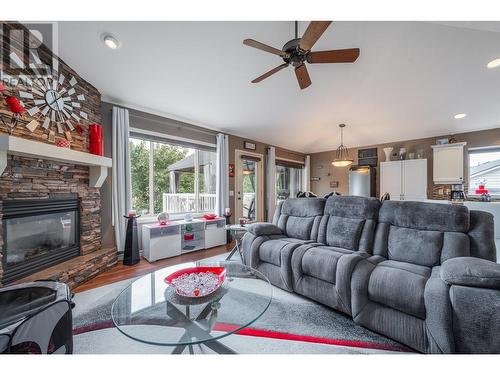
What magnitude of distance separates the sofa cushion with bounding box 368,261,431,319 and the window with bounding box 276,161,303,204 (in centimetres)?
483

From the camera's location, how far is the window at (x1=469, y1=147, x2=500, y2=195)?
14.6ft

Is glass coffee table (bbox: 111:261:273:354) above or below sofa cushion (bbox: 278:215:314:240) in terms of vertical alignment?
below

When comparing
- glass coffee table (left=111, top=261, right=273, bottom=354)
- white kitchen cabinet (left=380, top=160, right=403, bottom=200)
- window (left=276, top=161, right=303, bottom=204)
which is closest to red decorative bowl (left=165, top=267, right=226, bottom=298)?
glass coffee table (left=111, top=261, right=273, bottom=354)

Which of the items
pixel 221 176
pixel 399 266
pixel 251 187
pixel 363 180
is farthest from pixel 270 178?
pixel 399 266

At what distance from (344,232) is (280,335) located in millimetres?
1304

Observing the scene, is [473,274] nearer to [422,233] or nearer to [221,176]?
[422,233]

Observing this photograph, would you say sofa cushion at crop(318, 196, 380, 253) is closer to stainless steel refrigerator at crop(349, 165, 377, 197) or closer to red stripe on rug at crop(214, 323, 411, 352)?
red stripe on rug at crop(214, 323, 411, 352)

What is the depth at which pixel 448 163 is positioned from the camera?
4.71m

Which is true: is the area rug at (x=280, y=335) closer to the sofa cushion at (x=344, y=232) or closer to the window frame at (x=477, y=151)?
the sofa cushion at (x=344, y=232)

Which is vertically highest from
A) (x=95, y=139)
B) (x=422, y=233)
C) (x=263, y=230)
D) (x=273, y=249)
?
(x=95, y=139)

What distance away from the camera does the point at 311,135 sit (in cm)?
572

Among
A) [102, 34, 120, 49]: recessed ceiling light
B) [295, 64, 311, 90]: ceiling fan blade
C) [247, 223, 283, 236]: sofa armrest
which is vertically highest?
[102, 34, 120, 49]: recessed ceiling light
